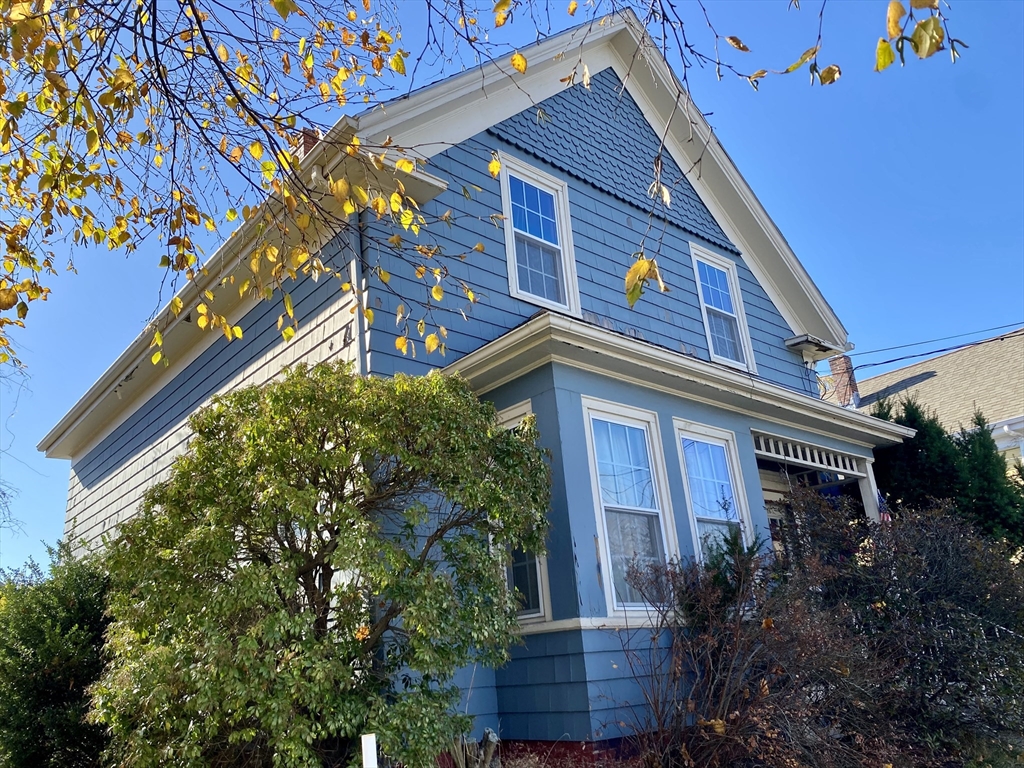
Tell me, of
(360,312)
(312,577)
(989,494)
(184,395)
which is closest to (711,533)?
(360,312)

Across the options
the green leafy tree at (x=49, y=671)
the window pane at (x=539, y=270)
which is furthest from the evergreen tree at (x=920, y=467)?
the green leafy tree at (x=49, y=671)

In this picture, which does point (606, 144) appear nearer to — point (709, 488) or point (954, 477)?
point (709, 488)

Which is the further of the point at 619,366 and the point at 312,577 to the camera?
the point at 619,366

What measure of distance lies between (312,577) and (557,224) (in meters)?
5.69

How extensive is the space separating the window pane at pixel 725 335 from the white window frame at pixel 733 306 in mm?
46

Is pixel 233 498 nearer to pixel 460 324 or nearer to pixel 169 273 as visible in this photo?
pixel 169 273

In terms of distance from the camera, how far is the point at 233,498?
5.19 meters

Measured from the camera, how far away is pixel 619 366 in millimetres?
7180

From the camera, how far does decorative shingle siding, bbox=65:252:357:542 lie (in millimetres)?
7789

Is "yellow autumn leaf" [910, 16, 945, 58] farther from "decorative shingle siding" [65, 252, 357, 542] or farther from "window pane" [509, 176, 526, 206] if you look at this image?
"window pane" [509, 176, 526, 206]

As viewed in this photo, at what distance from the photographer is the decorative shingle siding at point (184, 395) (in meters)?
7.79

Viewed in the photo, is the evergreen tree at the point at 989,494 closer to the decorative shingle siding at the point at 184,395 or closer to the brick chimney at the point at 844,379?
the brick chimney at the point at 844,379

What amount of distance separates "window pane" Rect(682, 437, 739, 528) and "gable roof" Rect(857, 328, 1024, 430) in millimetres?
9852

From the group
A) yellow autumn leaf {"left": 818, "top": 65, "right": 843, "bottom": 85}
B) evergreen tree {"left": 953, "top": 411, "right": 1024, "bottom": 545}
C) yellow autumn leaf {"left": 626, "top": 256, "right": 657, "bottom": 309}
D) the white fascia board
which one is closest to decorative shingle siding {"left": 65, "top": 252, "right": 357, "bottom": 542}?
the white fascia board
